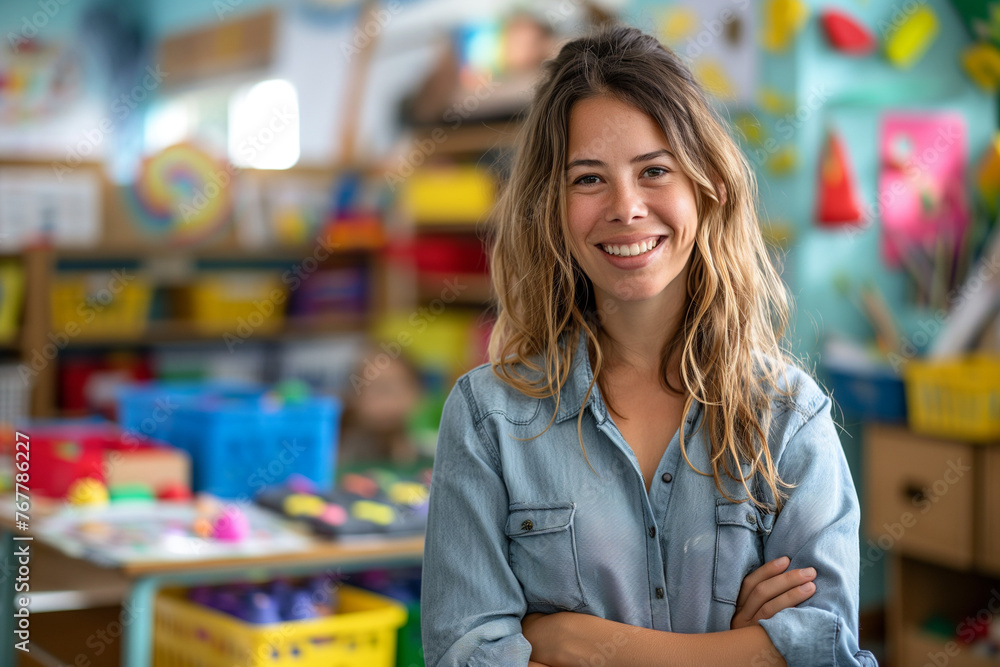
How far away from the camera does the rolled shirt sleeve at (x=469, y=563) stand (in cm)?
121

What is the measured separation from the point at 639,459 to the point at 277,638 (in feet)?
3.13

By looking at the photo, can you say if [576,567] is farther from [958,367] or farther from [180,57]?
[180,57]

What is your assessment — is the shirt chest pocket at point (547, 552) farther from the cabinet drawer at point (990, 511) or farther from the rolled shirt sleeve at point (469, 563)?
the cabinet drawer at point (990, 511)

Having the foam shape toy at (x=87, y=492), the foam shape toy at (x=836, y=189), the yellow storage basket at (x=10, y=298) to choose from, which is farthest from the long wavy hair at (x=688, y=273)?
the yellow storage basket at (x=10, y=298)

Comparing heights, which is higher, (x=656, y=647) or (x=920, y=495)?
(x=656, y=647)

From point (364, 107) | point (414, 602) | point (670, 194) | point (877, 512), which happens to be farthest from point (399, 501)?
point (364, 107)

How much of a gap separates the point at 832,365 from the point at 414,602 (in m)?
1.75

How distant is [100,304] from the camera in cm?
505

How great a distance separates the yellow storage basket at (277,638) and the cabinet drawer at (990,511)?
1.71 metres

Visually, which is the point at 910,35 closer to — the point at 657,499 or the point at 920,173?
the point at 920,173
